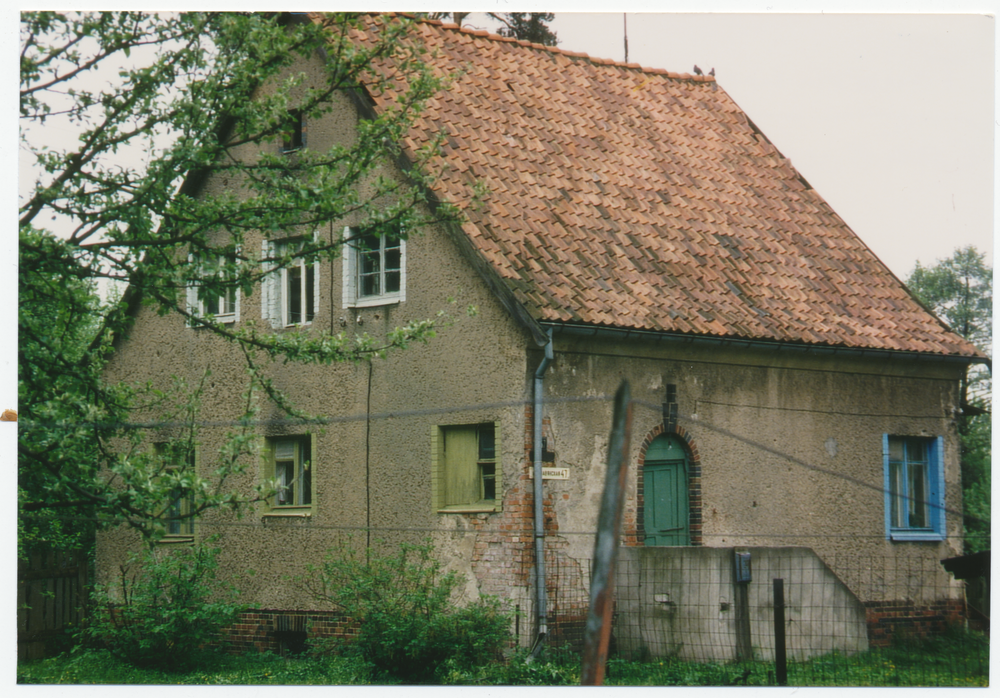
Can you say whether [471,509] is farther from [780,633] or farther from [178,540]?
[178,540]

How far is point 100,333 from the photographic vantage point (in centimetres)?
1220

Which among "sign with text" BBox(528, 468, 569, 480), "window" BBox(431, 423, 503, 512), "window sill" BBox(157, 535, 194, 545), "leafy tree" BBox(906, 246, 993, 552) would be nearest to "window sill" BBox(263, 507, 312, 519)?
"window sill" BBox(157, 535, 194, 545)

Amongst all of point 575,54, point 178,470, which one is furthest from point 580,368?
point 575,54

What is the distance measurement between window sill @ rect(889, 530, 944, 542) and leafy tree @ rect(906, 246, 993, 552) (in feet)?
1.70

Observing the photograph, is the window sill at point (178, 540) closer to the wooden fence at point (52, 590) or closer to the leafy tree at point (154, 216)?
the wooden fence at point (52, 590)

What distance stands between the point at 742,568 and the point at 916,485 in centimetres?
468

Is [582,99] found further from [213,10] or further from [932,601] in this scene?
[932,601]

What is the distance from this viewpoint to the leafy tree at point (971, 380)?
16391 mm

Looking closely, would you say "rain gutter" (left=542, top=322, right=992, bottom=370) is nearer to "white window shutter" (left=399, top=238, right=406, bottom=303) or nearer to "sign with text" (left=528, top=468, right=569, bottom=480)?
"sign with text" (left=528, top=468, right=569, bottom=480)

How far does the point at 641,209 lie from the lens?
625 inches

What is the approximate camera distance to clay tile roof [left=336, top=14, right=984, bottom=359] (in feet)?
46.6

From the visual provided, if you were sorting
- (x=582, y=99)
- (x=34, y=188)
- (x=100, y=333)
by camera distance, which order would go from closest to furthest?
(x=34, y=188) < (x=100, y=333) < (x=582, y=99)
